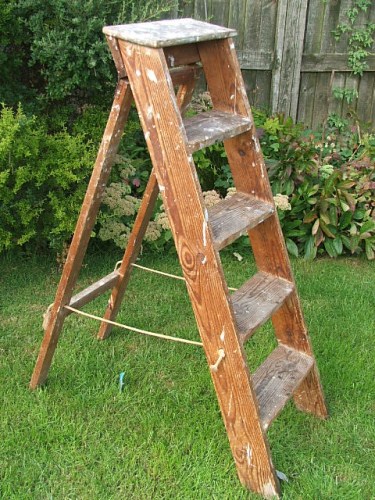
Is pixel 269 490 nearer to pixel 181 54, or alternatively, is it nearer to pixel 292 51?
pixel 181 54

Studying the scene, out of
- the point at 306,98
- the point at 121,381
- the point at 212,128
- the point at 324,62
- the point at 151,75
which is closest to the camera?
the point at 151,75

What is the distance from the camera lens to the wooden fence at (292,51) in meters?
5.37

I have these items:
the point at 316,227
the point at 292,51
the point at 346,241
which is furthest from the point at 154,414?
the point at 292,51

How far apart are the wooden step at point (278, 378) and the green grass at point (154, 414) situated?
0.31 meters

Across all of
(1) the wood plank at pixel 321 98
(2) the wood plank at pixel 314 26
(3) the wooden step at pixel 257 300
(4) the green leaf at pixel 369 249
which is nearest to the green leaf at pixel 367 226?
(4) the green leaf at pixel 369 249

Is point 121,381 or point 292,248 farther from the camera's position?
point 292,248

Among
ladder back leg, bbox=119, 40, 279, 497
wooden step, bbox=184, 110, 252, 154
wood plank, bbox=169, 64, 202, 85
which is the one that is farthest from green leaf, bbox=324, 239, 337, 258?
ladder back leg, bbox=119, 40, 279, 497

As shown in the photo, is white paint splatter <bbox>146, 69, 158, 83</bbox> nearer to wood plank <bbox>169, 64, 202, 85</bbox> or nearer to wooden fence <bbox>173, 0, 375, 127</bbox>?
wood plank <bbox>169, 64, 202, 85</bbox>

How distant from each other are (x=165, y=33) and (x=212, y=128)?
37cm

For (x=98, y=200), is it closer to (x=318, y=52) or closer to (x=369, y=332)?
(x=369, y=332)

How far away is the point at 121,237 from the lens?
4086 mm

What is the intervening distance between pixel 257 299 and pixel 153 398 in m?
0.82

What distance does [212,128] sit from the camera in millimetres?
2189

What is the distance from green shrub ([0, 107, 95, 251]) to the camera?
11.9ft
